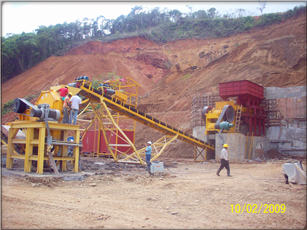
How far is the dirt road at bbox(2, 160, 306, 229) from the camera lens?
16.9 ft

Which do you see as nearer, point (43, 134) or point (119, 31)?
point (43, 134)

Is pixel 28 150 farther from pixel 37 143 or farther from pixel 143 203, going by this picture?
pixel 143 203

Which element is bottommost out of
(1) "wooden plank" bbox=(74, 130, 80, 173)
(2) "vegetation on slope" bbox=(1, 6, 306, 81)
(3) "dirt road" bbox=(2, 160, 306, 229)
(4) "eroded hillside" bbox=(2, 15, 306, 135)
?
(3) "dirt road" bbox=(2, 160, 306, 229)

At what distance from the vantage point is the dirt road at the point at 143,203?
5141 millimetres

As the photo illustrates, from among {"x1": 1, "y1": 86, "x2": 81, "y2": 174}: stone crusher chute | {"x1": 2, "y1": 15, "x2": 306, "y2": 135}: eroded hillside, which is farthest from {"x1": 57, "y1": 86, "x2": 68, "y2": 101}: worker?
{"x1": 2, "y1": 15, "x2": 306, "y2": 135}: eroded hillside

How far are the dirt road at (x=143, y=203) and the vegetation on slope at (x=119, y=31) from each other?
42.8 metres

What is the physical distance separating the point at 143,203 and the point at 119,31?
2099 inches

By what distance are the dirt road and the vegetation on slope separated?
141 feet

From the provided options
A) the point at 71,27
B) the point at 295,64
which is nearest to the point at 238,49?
the point at 295,64

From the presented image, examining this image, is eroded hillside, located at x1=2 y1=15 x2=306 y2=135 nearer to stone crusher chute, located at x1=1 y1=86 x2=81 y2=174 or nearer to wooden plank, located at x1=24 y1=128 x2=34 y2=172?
stone crusher chute, located at x1=1 y1=86 x2=81 y2=174

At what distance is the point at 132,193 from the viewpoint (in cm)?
789

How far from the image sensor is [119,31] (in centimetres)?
5653

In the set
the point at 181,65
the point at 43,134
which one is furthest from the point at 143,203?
the point at 181,65

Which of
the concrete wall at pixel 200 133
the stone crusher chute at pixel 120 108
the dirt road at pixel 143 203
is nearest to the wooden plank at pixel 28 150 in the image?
the dirt road at pixel 143 203
